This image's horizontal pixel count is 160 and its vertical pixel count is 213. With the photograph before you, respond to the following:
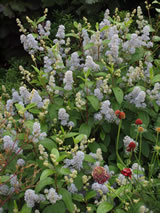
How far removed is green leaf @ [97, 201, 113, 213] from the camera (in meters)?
1.68

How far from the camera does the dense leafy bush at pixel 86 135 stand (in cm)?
178

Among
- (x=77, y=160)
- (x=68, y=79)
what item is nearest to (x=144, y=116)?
(x=68, y=79)

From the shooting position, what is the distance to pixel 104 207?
Result: 171 centimetres

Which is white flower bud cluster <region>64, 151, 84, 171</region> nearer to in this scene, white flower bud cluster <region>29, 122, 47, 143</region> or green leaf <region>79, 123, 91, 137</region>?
white flower bud cluster <region>29, 122, 47, 143</region>

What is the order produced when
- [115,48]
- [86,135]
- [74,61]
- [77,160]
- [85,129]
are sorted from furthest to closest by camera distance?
[74,61]
[115,48]
[85,129]
[86,135]
[77,160]

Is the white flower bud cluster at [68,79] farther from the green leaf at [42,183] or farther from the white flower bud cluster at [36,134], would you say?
the green leaf at [42,183]

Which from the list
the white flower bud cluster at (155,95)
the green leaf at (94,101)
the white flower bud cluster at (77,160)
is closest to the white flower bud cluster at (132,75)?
the white flower bud cluster at (155,95)

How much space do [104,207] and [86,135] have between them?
490 mm

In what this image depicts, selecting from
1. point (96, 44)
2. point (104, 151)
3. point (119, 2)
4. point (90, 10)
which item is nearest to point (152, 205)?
point (104, 151)

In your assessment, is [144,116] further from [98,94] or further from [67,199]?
[67,199]

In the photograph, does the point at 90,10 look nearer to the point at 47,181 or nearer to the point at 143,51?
the point at 143,51

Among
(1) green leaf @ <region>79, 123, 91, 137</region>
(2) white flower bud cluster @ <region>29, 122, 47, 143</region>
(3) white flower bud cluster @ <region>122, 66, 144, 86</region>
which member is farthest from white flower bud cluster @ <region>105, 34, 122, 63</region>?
(2) white flower bud cluster @ <region>29, 122, 47, 143</region>

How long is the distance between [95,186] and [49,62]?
3.46ft

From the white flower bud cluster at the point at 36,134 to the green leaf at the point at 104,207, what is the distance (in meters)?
0.49
